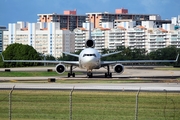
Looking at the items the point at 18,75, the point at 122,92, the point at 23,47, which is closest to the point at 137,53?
the point at 23,47

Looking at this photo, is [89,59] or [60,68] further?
[60,68]

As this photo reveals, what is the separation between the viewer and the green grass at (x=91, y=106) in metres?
36.7

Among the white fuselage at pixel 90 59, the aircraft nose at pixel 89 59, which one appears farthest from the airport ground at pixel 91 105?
the white fuselage at pixel 90 59

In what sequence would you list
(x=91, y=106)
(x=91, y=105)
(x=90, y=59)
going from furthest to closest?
(x=90, y=59) → (x=91, y=105) → (x=91, y=106)

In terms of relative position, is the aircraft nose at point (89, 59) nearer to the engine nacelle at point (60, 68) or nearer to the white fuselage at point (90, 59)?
the white fuselage at point (90, 59)

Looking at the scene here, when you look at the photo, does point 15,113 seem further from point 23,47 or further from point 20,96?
point 23,47

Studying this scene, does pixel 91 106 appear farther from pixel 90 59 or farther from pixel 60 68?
pixel 60 68

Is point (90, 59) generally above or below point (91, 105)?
above

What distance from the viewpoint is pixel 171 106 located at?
132ft

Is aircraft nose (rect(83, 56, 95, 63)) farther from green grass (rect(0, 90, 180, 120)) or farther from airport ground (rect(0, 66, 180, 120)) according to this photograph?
green grass (rect(0, 90, 180, 120))

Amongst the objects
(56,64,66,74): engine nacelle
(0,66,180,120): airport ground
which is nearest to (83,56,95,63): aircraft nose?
(56,64,66,74): engine nacelle

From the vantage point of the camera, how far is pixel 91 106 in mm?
40469

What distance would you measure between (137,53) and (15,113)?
16203 cm

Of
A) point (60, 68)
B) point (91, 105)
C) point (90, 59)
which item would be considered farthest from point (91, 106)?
point (60, 68)
